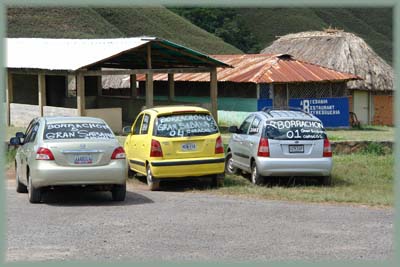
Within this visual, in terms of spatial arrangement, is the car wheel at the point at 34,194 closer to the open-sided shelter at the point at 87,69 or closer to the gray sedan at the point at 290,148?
the gray sedan at the point at 290,148

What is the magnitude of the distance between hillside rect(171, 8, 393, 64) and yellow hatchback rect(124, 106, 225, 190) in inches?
2738

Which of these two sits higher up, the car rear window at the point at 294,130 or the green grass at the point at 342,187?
the car rear window at the point at 294,130

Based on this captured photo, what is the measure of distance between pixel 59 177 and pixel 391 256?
5757 mm

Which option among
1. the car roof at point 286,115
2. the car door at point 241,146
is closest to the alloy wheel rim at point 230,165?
the car door at point 241,146

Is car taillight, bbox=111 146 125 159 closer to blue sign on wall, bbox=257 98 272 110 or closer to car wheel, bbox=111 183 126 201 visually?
car wheel, bbox=111 183 126 201

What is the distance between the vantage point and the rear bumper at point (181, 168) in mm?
14391

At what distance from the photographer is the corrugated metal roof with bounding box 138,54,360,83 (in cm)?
3275

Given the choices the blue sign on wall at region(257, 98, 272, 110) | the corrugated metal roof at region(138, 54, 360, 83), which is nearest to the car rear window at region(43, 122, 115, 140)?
the corrugated metal roof at region(138, 54, 360, 83)

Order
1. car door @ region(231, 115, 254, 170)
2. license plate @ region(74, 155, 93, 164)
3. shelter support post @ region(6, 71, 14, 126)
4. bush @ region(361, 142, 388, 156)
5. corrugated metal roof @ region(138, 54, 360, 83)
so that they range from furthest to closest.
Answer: corrugated metal roof @ region(138, 54, 360, 83), shelter support post @ region(6, 71, 14, 126), bush @ region(361, 142, 388, 156), car door @ region(231, 115, 254, 170), license plate @ region(74, 155, 93, 164)

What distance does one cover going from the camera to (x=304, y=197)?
13617 mm

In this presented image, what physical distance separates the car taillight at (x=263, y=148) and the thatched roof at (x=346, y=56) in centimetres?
2573

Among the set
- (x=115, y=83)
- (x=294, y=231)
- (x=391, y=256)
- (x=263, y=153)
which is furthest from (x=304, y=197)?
(x=115, y=83)

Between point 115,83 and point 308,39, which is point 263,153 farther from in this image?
point 308,39

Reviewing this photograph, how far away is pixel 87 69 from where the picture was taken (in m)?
28.8
